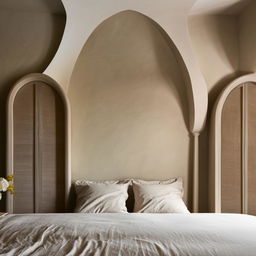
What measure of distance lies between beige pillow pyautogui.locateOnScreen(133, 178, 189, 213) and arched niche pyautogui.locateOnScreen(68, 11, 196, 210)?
24cm

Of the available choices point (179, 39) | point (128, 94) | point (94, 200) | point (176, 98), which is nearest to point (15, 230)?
point (94, 200)

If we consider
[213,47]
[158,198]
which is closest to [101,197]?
[158,198]

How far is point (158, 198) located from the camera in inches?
128

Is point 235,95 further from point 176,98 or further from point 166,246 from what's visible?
point 166,246

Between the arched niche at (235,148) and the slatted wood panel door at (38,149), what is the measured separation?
66.0 inches

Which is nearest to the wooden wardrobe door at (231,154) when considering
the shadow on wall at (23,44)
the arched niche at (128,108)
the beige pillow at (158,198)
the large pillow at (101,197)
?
the arched niche at (128,108)

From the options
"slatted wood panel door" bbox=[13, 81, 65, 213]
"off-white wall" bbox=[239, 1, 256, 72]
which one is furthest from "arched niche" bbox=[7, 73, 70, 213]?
"off-white wall" bbox=[239, 1, 256, 72]

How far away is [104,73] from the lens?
11.6 ft

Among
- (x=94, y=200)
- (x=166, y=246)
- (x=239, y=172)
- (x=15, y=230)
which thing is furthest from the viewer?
(x=239, y=172)

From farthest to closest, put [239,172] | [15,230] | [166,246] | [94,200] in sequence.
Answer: [239,172]
[94,200]
[15,230]
[166,246]

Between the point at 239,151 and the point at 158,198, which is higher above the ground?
the point at 239,151

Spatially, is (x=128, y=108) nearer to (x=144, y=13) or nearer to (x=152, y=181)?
(x=152, y=181)

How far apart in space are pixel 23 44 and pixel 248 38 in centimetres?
247

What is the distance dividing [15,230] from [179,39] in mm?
2474
